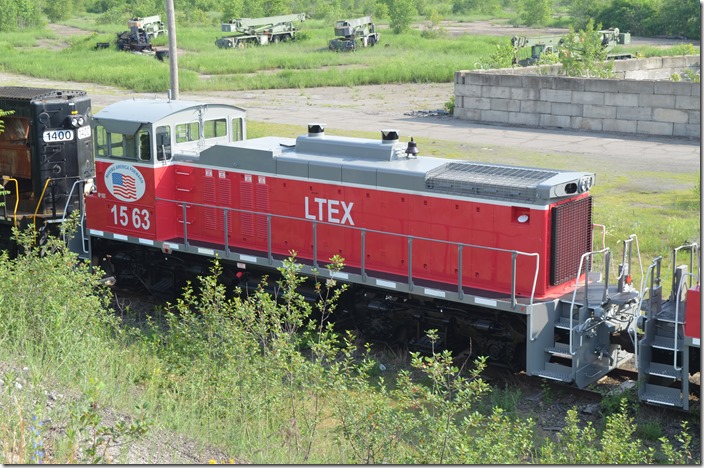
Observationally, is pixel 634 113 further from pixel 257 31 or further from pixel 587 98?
pixel 257 31

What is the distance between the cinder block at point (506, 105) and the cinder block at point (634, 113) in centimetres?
312

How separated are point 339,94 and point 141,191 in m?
23.9

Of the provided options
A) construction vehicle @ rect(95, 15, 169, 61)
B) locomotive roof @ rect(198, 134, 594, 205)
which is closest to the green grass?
construction vehicle @ rect(95, 15, 169, 61)

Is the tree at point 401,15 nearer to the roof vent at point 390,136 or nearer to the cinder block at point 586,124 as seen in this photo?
the cinder block at point 586,124

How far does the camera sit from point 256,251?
41.8 ft

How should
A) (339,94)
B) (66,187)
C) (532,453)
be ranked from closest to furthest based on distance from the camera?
(532,453) < (66,187) < (339,94)

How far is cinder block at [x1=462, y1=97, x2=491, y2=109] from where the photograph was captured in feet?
92.4

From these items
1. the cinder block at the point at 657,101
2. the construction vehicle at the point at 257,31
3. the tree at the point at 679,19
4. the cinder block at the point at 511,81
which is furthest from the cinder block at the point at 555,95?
the tree at the point at 679,19

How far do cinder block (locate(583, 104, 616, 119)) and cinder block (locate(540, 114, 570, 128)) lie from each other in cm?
64

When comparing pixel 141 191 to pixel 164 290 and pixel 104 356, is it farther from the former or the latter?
pixel 104 356


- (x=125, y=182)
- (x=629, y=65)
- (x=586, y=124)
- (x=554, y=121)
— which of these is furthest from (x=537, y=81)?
(x=125, y=182)

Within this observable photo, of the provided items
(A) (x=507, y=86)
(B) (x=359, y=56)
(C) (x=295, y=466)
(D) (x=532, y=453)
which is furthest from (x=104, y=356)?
(B) (x=359, y=56)

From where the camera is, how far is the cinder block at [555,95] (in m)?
26.4

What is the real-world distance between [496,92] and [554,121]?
2.05 m
